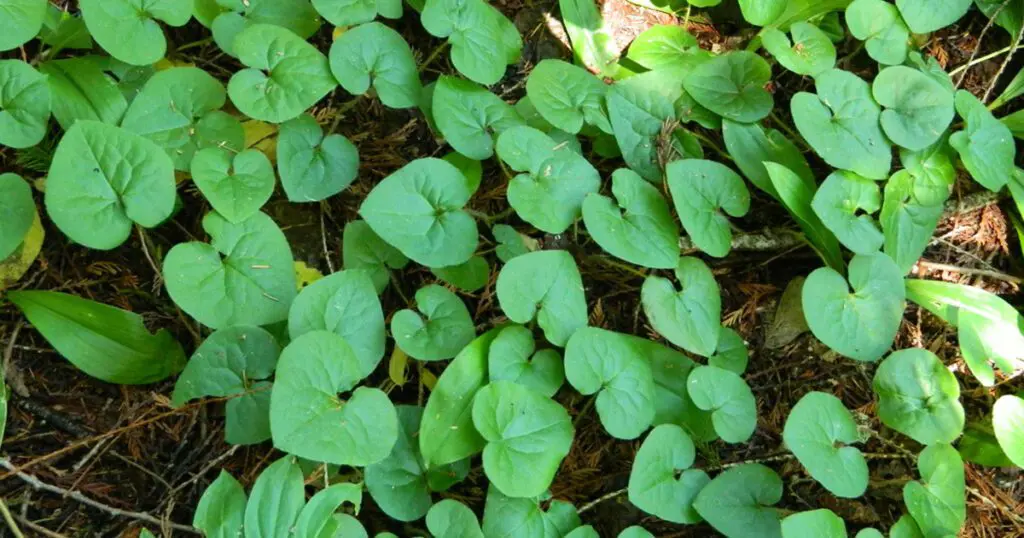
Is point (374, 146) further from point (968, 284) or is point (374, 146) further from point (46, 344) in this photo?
point (968, 284)

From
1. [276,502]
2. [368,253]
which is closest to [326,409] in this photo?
[276,502]

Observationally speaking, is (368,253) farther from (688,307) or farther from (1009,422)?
(1009,422)

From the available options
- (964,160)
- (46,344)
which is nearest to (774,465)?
(964,160)

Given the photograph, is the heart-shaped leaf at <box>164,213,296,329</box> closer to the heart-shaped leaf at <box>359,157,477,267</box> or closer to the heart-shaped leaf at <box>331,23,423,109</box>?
the heart-shaped leaf at <box>359,157,477,267</box>

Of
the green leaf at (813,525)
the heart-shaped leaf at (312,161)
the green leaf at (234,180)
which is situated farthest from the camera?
the heart-shaped leaf at (312,161)

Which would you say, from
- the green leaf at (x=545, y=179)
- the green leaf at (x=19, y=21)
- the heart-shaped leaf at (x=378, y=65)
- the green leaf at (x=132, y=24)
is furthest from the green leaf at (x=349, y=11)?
the green leaf at (x=19, y=21)

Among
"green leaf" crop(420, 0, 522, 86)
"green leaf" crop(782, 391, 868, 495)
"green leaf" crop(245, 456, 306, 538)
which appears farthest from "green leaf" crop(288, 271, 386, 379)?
"green leaf" crop(782, 391, 868, 495)

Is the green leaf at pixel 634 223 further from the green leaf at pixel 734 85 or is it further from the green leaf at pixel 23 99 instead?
the green leaf at pixel 23 99
